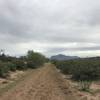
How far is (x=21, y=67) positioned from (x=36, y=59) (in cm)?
4064

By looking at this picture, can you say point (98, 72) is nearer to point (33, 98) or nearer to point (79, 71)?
point (79, 71)

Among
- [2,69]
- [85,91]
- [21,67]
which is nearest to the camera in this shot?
[85,91]

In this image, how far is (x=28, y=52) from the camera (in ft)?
434

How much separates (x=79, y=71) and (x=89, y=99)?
900 inches

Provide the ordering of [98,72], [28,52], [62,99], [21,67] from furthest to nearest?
[28,52] → [21,67] → [98,72] → [62,99]

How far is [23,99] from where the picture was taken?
18266 mm

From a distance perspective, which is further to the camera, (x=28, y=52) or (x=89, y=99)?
(x=28, y=52)

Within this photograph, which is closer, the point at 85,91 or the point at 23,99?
the point at 23,99

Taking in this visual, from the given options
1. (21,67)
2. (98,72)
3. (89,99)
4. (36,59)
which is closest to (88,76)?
(98,72)

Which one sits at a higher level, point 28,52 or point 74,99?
point 28,52

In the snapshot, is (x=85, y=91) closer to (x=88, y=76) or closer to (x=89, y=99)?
(x=89, y=99)

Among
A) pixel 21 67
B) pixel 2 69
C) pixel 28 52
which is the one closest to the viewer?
pixel 2 69

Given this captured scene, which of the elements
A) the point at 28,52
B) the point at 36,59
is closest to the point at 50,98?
the point at 36,59

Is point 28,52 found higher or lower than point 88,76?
higher
